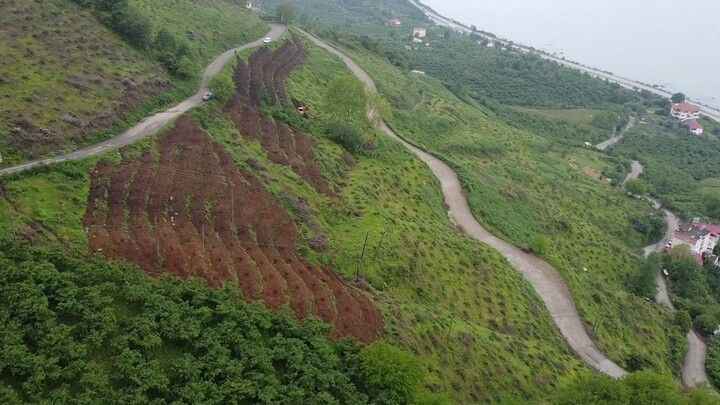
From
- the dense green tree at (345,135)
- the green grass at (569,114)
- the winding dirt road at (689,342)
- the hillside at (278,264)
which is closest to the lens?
the hillside at (278,264)

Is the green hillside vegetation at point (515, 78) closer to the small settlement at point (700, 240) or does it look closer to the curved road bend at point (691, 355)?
the small settlement at point (700, 240)

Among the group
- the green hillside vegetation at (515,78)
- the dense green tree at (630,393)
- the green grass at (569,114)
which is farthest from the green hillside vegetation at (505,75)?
the dense green tree at (630,393)

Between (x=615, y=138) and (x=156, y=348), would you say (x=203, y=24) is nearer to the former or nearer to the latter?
(x=156, y=348)

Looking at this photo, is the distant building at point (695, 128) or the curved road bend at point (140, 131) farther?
the distant building at point (695, 128)

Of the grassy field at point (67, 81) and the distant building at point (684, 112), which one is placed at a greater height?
the distant building at point (684, 112)

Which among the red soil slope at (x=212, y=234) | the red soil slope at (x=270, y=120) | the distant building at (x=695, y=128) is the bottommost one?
the red soil slope at (x=212, y=234)

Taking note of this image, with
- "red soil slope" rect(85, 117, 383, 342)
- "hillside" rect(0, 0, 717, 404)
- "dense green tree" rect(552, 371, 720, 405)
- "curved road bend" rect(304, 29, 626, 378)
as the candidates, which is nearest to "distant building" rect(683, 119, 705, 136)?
"hillside" rect(0, 0, 717, 404)

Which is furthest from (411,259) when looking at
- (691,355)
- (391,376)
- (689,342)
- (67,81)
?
(689,342)
